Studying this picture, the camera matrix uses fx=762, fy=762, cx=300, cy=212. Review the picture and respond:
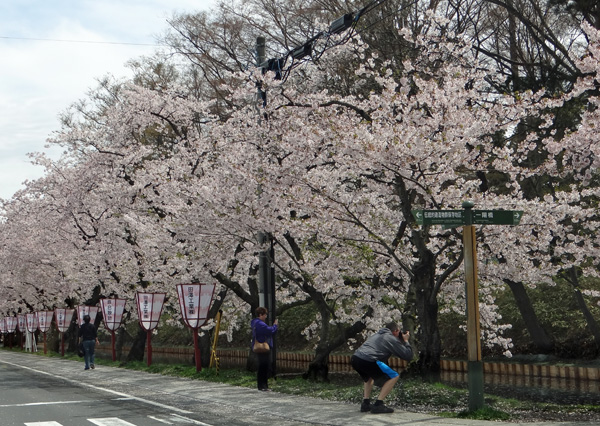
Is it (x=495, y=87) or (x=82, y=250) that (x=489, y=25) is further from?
(x=82, y=250)

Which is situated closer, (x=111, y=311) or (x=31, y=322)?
(x=111, y=311)

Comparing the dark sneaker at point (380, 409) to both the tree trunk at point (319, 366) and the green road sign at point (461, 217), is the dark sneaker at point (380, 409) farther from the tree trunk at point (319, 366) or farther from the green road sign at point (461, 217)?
the tree trunk at point (319, 366)

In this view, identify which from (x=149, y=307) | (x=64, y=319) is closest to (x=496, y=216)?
(x=149, y=307)

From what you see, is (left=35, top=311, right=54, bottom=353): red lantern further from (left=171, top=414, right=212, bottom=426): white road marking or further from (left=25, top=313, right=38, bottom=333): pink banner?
(left=171, top=414, right=212, bottom=426): white road marking

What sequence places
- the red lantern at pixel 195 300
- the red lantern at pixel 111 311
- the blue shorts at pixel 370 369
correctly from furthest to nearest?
the red lantern at pixel 111 311 → the red lantern at pixel 195 300 → the blue shorts at pixel 370 369

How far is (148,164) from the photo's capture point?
93.1ft

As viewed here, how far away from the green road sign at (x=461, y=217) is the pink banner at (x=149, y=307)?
16.1 meters

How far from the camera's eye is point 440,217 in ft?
39.3

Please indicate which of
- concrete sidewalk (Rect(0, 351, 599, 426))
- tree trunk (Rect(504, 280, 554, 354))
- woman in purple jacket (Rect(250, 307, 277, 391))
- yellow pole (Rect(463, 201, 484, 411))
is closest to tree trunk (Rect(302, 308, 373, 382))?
concrete sidewalk (Rect(0, 351, 599, 426))

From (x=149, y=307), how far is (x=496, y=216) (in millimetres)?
16761

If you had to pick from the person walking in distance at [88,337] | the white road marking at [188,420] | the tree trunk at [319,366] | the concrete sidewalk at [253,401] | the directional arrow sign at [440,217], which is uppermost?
the directional arrow sign at [440,217]

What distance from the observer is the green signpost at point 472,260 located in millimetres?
11812

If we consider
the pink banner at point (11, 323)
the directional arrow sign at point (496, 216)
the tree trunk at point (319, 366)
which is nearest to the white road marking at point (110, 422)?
the directional arrow sign at point (496, 216)

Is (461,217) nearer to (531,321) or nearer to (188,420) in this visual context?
(188,420)
